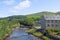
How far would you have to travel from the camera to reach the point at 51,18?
74.4 metres

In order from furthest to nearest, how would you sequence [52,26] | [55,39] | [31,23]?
[31,23]
[52,26]
[55,39]

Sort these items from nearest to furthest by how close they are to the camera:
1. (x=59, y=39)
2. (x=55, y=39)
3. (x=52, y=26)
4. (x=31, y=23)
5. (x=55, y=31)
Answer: (x=59, y=39) < (x=55, y=39) < (x=55, y=31) < (x=52, y=26) < (x=31, y=23)

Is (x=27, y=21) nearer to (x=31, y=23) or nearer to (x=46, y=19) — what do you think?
(x=31, y=23)

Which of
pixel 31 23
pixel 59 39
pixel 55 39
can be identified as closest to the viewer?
pixel 59 39

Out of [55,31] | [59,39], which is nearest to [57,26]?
[55,31]

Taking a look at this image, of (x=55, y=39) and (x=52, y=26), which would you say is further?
(x=52, y=26)

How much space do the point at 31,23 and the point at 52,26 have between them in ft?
119

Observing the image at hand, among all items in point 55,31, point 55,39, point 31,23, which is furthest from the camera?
point 31,23

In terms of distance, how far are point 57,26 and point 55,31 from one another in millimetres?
11136

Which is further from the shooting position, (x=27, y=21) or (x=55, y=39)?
(x=27, y=21)

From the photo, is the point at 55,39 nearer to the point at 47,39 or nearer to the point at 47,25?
the point at 47,39

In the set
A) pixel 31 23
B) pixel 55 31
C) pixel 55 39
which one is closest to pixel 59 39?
pixel 55 39

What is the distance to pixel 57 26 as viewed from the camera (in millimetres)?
73062

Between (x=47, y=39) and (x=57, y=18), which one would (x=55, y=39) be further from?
A: (x=57, y=18)
